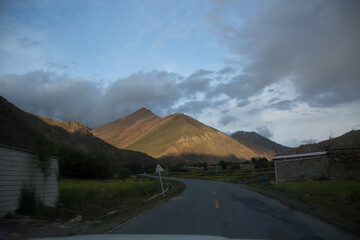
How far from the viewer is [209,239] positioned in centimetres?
457

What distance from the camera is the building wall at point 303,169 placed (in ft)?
89.2

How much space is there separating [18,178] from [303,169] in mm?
25759

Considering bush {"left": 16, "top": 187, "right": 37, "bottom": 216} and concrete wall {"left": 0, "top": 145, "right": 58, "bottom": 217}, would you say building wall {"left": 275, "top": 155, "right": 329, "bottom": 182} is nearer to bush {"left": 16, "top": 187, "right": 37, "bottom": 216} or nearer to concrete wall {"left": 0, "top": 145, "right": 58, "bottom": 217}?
concrete wall {"left": 0, "top": 145, "right": 58, "bottom": 217}

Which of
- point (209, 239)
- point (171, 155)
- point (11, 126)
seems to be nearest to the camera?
point (209, 239)

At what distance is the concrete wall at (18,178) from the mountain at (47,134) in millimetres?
1163

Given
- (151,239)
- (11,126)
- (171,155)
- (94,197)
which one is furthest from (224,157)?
(151,239)

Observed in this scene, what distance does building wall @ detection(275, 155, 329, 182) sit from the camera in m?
27.2

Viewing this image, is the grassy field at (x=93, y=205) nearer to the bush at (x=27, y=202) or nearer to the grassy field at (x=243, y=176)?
the bush at (x=27, y=202)

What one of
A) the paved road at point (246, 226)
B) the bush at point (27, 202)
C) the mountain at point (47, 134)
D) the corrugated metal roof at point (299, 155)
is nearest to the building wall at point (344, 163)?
the corrugated metal roof at point (299, 155)

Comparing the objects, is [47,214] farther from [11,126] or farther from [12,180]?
[11,126]

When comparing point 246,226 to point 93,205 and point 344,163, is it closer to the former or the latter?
point 93,205

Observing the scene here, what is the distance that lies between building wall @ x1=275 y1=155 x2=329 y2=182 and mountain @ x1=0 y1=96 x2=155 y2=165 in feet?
78.0

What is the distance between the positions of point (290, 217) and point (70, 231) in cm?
799

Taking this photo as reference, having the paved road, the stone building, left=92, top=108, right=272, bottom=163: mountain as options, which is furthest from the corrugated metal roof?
left=92, top=108, right=272, bottom=163: mountain
